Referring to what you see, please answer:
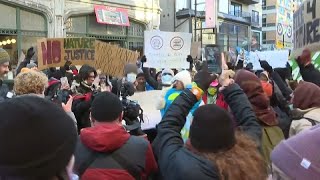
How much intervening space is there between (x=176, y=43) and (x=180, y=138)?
612cm

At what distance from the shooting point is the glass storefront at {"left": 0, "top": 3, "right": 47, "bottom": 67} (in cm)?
1736

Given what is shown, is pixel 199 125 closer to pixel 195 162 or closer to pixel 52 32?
pixel 195 162

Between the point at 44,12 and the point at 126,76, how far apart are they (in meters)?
13.6

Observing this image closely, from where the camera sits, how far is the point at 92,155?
255 cm

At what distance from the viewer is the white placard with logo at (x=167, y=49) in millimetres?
8078

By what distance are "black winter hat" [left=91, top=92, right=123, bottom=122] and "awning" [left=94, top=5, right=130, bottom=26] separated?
61.5ft

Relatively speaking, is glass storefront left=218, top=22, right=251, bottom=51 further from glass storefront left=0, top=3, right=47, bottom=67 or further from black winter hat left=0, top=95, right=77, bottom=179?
black winter hat left=0, top=95, right=77, bottom=179

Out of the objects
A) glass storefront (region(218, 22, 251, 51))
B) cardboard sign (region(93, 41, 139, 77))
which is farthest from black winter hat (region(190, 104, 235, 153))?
glass storefront (region(218, 22, 251, 51))

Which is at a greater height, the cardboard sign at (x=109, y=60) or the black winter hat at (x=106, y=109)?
the cardboard sign at (x=109, y=60)

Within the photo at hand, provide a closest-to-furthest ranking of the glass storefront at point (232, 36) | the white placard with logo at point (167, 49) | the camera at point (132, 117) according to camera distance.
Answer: the camera at point (132, 117) → the white placard with logo at point (167, 49) → the glass storefront at point (232, 36)

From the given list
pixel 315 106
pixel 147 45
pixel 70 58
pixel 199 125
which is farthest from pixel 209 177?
pixel 147 45

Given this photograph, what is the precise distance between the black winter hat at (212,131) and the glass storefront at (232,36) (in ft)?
112

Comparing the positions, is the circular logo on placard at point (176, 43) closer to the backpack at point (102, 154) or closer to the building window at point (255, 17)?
the backpack at point (102, 154)

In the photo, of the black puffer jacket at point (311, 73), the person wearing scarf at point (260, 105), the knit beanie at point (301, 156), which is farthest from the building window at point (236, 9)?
the knit beanie at point (301, 156)
